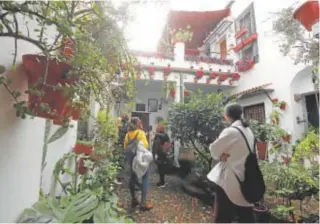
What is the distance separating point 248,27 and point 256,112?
2.65 metres

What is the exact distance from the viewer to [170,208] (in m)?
3.29

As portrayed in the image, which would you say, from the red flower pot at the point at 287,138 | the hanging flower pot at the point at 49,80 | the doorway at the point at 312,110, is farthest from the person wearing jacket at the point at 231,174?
the doorway at the point at 312,110

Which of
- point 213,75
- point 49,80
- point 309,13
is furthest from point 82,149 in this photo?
point 213,75

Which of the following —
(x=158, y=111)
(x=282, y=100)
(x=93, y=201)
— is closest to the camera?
(x=93, y=201)

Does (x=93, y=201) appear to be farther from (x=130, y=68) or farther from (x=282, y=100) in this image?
(x=282, y=100)

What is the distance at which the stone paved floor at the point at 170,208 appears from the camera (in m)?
2.92

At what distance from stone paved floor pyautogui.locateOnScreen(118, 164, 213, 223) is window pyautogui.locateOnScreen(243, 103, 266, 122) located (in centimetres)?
334

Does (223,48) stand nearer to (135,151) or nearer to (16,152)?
(135,151)

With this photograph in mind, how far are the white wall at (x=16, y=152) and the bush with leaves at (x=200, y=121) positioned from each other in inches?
111

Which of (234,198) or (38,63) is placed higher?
(38,63)

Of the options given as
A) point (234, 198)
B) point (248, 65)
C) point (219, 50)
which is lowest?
point (234, 198)

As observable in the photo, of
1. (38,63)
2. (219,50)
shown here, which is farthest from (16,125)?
(219,50)

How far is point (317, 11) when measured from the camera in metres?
1.23

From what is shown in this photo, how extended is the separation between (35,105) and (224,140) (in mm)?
1473
